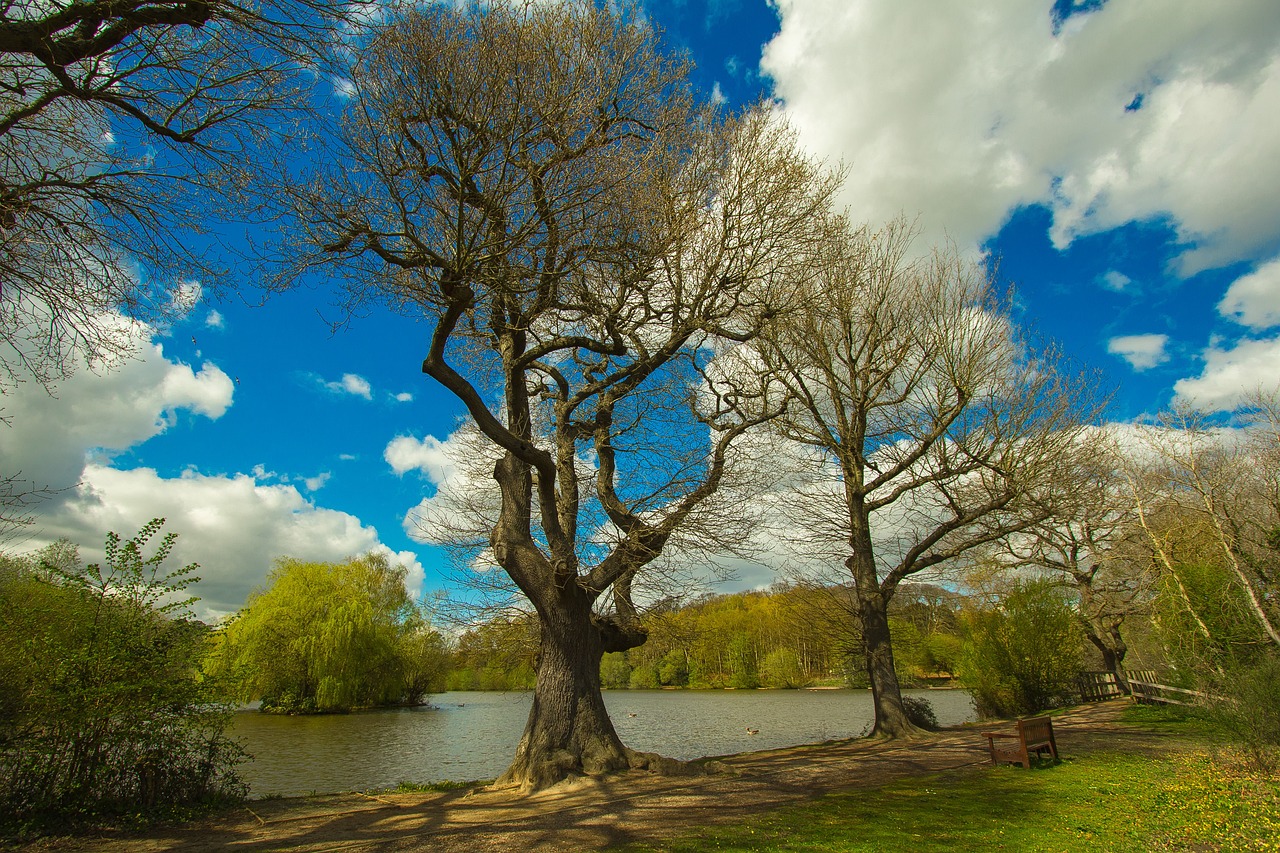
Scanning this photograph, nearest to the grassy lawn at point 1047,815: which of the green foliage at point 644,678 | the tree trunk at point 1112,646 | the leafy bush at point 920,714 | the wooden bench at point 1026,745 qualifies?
the wooden bench at point 1026,745

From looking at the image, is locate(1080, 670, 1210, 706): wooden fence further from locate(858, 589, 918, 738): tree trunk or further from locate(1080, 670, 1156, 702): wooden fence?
locate(858, 589, 918, 738): tree trunk

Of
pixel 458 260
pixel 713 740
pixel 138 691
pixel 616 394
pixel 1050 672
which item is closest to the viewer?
pixel 458 260

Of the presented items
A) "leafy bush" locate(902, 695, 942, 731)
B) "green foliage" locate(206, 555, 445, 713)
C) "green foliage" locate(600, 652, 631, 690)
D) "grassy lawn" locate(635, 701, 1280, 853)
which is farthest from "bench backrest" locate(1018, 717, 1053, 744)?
"green foliage" locate(600, 652, 631, 690)

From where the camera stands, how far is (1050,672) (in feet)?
56.6

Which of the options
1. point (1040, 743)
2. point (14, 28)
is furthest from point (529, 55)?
point (1040, 743)

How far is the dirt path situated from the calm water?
5.39 feet

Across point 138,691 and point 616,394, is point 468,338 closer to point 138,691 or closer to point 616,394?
point 616,394

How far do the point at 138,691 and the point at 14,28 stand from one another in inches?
264

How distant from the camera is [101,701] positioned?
7.07m

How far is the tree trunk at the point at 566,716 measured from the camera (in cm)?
902

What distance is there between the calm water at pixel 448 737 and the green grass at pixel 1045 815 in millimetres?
7098

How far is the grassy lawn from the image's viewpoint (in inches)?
210

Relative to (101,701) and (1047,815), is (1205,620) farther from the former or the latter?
(101,701)

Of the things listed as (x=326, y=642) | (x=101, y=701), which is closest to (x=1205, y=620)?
(x=101, y=701)
